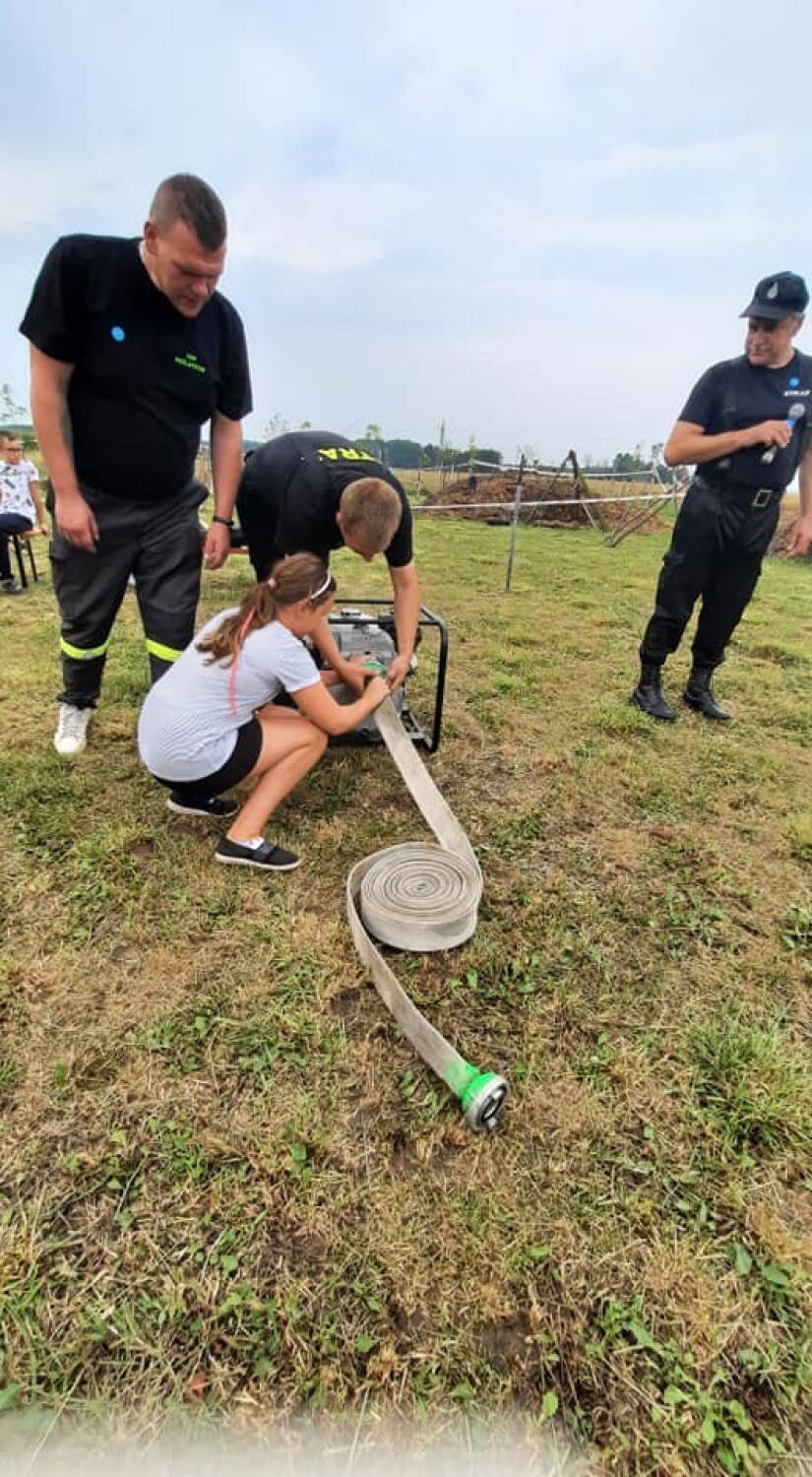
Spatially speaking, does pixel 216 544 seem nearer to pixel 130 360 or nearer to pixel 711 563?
pixel 130 360

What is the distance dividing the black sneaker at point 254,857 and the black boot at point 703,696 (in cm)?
271

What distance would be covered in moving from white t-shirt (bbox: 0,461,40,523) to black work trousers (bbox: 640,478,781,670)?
5350mm

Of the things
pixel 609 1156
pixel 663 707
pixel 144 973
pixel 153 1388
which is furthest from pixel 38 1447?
pixel 663 707

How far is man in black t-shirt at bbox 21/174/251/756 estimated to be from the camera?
2.15 m

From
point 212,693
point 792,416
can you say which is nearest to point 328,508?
point 212,693

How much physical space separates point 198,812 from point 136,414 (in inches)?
57.1

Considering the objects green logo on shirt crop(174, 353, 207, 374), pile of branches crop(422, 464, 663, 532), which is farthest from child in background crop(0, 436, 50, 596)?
pile of branches crop(422, 464, 663, 532)

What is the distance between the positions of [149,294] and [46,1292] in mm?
2689

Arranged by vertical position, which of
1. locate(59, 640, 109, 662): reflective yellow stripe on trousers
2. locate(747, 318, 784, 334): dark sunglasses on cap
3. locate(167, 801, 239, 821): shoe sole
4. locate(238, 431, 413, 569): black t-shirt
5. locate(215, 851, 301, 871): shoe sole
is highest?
locate(747, 318, 784, 334): dark sunglasses on cap

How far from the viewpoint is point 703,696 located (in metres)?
3.99

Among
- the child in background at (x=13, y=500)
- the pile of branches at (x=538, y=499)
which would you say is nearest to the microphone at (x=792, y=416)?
the child in background at (x=13, y=500)

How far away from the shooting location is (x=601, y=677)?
178 inches

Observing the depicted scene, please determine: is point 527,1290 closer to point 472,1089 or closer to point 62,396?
point 472,1089

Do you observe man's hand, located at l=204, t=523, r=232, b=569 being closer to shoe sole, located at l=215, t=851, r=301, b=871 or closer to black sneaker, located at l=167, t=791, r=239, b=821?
black sneaker, located at l=167, t=791, r=239, b=821
